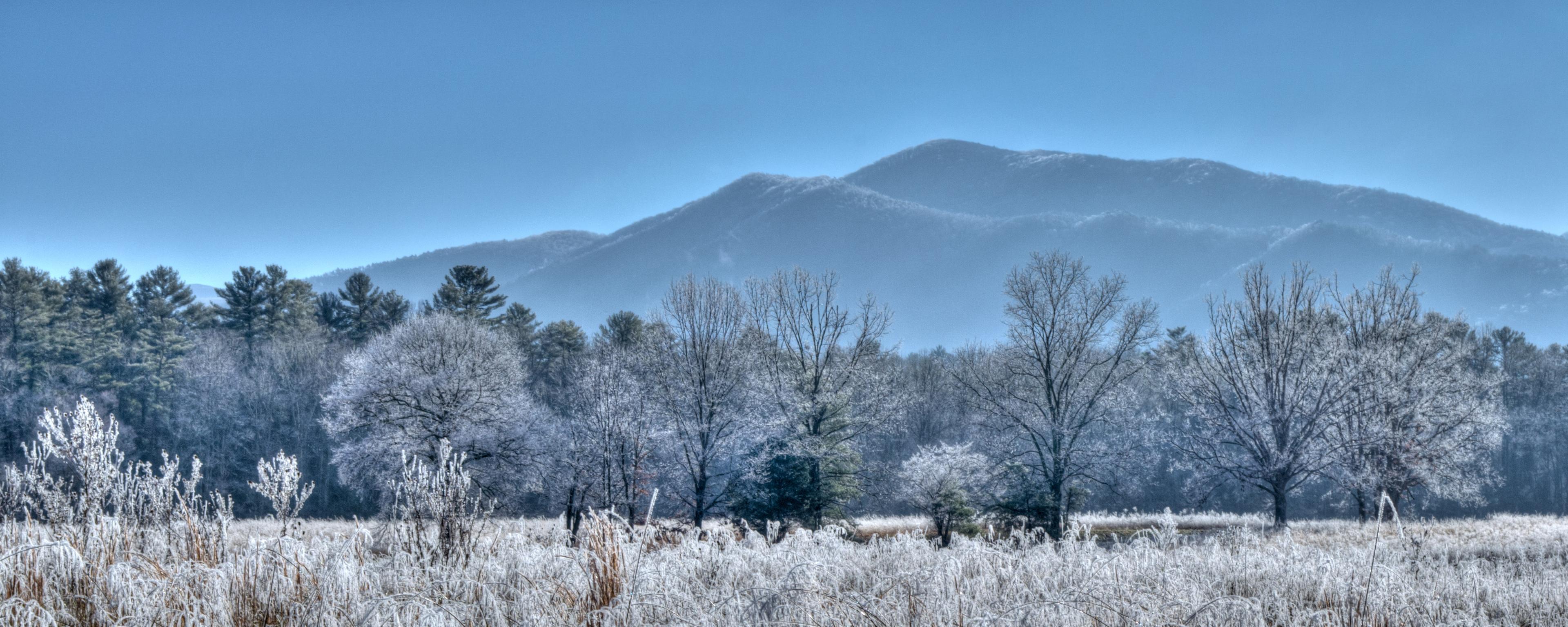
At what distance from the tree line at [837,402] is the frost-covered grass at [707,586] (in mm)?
11182

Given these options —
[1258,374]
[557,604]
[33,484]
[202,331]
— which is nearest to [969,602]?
[557,604]

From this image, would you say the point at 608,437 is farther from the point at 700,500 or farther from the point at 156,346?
the point at 156,346

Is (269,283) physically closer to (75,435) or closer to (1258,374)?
(75,435)

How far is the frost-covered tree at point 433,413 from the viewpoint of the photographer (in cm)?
2784

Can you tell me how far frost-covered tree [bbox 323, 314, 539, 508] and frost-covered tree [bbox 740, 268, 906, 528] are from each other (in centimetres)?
1074

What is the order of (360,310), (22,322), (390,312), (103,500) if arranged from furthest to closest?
(360,310)
(390,312)
(22,322)
(103,500)

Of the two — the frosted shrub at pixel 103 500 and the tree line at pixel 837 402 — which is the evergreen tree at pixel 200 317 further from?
the frosted shrub at pixel 103 500

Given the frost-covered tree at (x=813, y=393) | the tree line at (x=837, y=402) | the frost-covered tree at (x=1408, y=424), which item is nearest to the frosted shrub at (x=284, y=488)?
the tree line at (x=837, y=402)

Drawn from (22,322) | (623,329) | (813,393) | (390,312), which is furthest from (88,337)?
(813,393)

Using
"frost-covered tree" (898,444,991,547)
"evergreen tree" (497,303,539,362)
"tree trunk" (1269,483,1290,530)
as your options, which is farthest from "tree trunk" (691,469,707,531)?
"tree trunk" (1269,483,1290,530)

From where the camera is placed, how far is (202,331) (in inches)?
1838

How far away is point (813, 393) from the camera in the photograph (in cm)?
2736

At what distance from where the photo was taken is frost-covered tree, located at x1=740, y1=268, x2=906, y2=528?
2503 cm

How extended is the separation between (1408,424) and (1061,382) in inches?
421
